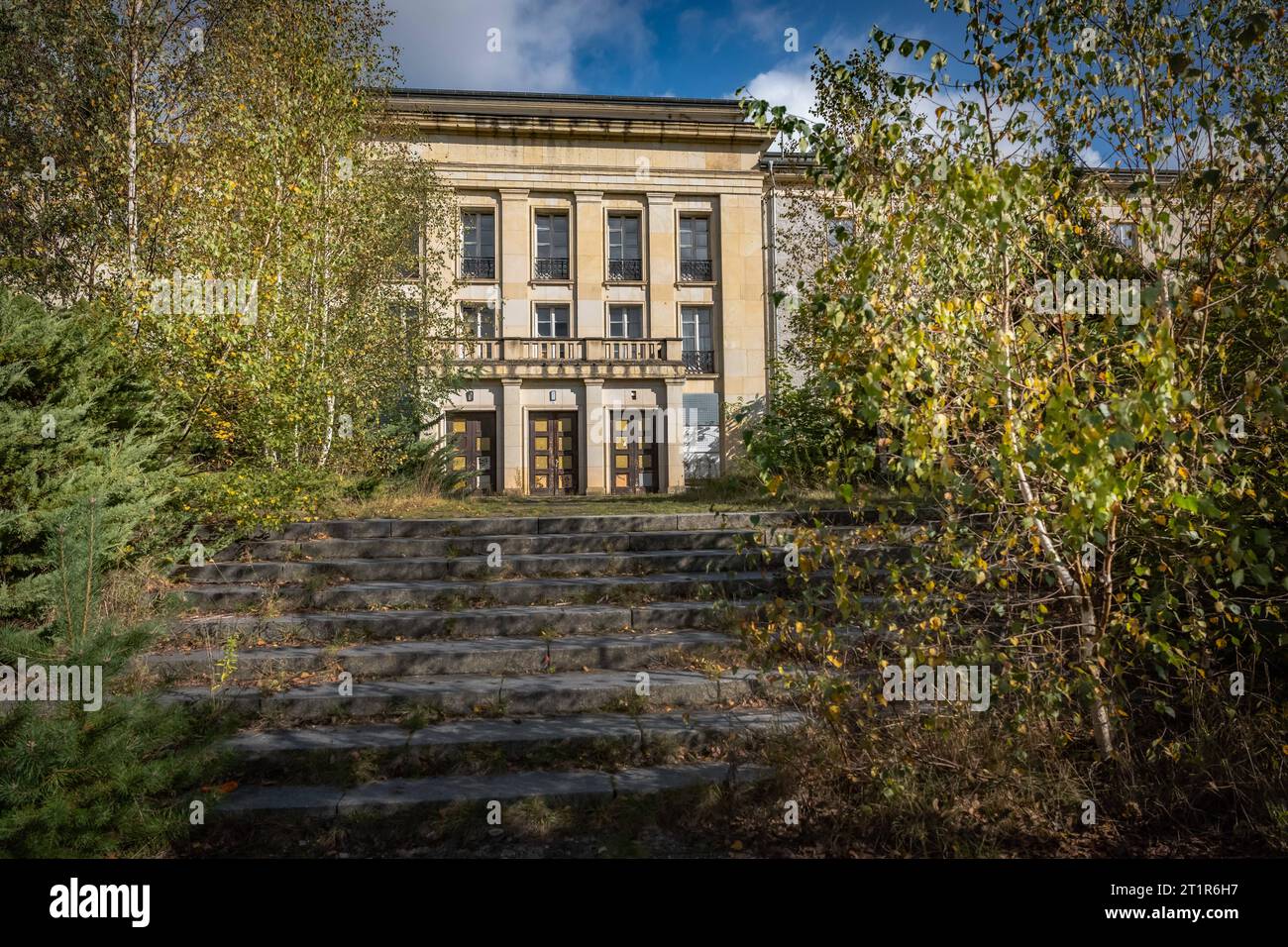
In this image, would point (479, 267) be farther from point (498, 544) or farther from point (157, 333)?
point (498, 544)

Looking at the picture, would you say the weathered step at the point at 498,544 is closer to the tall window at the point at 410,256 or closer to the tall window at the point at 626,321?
the tall window at the point at 410,256

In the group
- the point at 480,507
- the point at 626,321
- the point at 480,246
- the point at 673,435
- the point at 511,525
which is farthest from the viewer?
the point at 626,321

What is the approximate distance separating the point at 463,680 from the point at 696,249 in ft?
82.1

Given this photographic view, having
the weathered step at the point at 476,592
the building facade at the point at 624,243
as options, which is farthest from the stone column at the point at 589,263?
the weathered step at the point at 476,592

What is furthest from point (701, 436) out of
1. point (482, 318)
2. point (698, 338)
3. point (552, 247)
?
point (552, 247)

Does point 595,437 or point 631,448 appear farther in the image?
point 631,448

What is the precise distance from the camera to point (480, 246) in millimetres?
26547

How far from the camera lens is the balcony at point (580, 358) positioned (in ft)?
75.5

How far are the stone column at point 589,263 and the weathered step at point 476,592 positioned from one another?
2069cm

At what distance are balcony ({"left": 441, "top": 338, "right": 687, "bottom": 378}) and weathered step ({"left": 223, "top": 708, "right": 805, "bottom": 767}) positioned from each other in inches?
744

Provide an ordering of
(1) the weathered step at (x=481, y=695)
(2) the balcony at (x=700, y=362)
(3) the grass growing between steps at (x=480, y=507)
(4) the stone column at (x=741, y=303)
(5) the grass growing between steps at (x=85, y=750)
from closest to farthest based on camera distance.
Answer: (5) the grass growing between steps at (x=85, y=750), (1) the weathered step at (x=481, y=695), (3) the grass growing between steps at (x=480, y=507), (4) the stone column at (x=741, y=303), (2) the balcony at (x=700, y=362)

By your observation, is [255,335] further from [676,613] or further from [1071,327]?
[1071,327]

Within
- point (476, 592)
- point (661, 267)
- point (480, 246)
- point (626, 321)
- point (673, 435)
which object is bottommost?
point (476, 592)

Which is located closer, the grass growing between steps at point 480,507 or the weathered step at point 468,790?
the weathered step at point 468,790
